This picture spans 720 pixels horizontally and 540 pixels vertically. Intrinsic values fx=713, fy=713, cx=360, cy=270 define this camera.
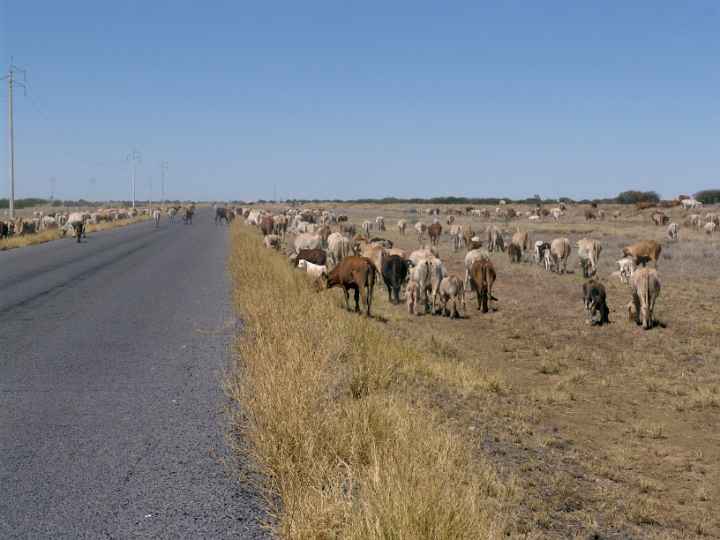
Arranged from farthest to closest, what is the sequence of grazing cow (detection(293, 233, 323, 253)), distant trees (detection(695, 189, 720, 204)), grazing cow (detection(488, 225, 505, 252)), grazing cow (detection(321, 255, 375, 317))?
distant trees (detection(695, 189, 720, 204)), grazing cow (detection(488, 225, 505, 252)), grazing cow (detection(293, 233, 323, 253)), grazing cow (detection(321, 255, 375, 317))

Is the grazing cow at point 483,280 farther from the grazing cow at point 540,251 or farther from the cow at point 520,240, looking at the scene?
the cow at point 520,240

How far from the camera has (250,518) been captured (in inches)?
190

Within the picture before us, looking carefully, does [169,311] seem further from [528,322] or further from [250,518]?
[250,518]

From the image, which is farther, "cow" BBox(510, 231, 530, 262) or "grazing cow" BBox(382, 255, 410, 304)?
"cow" BBox(510, 231, 530, 262)

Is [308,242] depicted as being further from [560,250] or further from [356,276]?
[356,276]

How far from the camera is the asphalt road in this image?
15.8ft

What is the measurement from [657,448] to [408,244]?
3552cm

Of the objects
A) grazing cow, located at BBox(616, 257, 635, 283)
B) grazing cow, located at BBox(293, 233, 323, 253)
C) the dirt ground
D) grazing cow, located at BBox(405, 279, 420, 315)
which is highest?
grazing cow, located at BBox(293, 233, 323, 253)

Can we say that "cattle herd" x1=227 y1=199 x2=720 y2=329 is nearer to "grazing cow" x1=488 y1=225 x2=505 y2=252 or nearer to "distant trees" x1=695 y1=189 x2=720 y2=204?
"grazing cow" x1=488 y1=225 x2=505 y2=252

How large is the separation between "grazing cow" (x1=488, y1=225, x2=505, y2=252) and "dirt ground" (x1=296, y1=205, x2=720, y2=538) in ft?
48.7

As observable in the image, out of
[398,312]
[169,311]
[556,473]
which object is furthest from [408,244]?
[556,473]

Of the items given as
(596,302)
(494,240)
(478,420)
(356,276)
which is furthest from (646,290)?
(494,240)

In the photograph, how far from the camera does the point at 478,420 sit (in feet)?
28.8

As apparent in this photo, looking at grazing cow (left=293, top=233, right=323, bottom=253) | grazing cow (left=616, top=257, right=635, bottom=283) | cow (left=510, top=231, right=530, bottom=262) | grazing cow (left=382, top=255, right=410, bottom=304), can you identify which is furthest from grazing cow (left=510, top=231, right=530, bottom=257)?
grazing cow (left=382, top=255, right=410, bottom=304)
